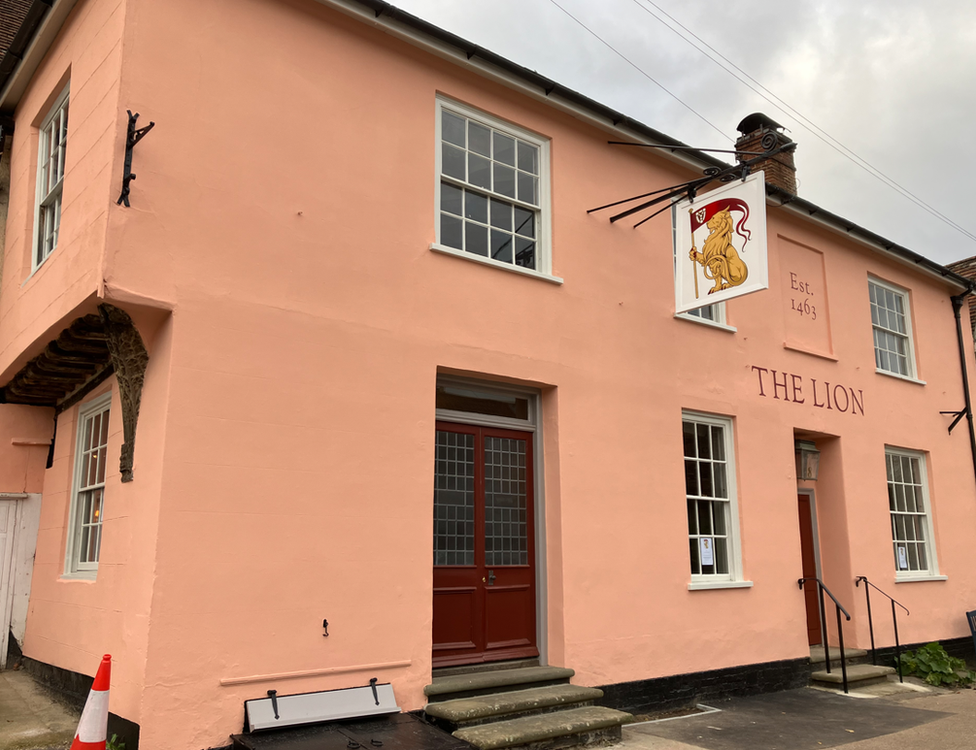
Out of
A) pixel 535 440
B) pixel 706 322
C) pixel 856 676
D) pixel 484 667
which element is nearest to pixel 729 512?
pixel 706 322

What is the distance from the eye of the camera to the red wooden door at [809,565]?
1161cm

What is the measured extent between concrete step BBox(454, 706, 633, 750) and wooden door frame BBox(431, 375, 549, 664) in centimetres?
101

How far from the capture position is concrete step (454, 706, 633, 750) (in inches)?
253

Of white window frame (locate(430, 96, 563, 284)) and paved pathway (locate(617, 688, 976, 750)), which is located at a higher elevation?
white window frame (locate(430, 96, 563, 284))

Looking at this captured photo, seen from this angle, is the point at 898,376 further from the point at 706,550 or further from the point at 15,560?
the point at 15,560

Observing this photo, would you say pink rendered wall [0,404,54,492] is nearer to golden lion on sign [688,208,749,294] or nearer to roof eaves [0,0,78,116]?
roof eaves [0,0,78,116]

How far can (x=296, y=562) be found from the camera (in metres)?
6.39

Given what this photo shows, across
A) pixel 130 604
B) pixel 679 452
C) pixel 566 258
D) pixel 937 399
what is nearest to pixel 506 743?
pixel 130 604

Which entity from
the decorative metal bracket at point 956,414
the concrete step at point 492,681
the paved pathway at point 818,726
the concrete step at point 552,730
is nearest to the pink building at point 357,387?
the concrete step at point 492,681

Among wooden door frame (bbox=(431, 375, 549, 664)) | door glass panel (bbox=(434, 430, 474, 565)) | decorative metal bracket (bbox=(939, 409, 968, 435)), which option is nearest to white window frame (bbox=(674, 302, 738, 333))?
wooden door frame (bbox=(431, 375, 549, 664))

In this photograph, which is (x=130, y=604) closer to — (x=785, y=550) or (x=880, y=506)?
(x=785, y=550)

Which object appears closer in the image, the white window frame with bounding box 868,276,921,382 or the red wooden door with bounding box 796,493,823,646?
the red wooden door with bounding box 796,493,823,646

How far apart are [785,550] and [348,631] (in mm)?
6450

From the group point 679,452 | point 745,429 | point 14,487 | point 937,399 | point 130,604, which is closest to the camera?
point 130,604
